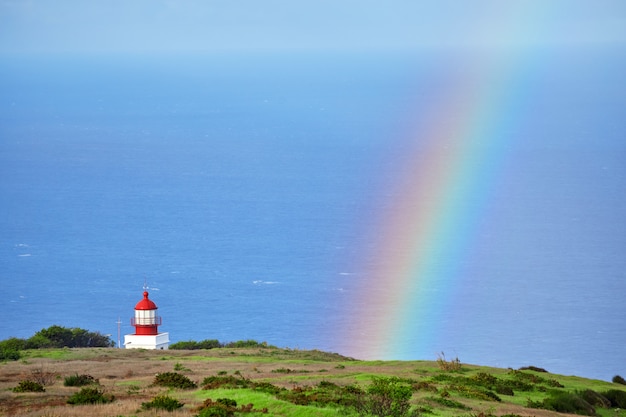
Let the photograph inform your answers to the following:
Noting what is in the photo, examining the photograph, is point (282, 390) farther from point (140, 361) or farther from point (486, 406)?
point (140, 361)

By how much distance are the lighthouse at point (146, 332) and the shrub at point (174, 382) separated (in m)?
21.7

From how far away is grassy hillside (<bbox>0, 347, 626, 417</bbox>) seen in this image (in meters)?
27.1

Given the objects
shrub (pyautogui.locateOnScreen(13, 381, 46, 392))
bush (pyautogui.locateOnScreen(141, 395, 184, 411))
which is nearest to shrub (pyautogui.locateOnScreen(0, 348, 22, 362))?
shrub (pyautogui.locateOnScreen(13, 381, 46, 392))

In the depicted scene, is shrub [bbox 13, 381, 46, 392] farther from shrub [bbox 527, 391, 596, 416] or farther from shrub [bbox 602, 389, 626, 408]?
shrub [bbox 602, 389, 626, 408]

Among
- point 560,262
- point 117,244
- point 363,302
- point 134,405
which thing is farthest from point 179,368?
point 117,244

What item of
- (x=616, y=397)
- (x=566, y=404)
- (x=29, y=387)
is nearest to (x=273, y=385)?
(x=29, y=387)

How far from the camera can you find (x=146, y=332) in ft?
177

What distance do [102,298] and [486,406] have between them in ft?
395

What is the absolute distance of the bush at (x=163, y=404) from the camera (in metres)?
26.3

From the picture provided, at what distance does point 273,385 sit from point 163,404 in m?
5.84

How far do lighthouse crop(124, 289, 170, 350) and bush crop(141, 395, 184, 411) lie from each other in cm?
2684

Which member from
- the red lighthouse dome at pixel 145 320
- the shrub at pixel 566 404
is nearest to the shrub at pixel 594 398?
the shrub at pixel 566 404

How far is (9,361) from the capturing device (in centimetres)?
4147

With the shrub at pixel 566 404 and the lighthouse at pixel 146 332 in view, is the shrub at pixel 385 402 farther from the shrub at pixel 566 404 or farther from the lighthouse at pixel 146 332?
the lighthouse at pixel 146 332
